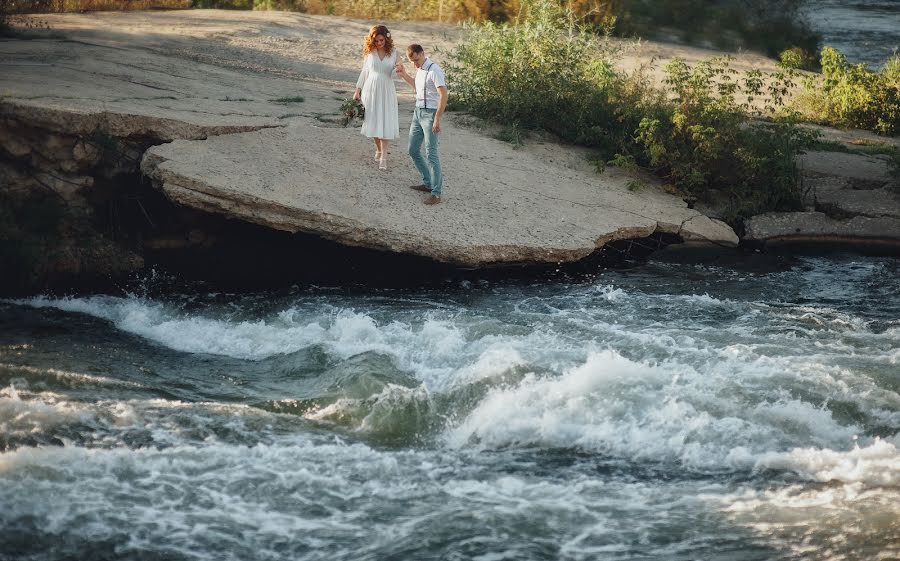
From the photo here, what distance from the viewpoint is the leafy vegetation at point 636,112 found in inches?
442

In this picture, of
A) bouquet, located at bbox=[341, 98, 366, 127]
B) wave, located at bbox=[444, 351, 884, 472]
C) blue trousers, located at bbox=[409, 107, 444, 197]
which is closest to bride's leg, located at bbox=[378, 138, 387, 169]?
blue trousers, located at bbox=[409, 107, 444, 197]

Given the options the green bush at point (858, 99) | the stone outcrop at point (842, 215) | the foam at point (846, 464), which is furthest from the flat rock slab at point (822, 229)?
the foam at point (846, 464)

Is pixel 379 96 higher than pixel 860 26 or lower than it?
lower

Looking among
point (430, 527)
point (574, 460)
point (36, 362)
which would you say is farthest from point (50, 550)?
point (574, 460)

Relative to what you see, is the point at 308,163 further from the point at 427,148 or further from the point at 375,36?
the point at 375,36

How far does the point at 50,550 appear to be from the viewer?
5414mm

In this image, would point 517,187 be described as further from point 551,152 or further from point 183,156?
point 183,156

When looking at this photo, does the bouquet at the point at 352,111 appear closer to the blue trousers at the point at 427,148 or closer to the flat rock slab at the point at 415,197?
the flat rock slab at the point at 415,197

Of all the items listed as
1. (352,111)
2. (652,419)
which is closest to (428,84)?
(352,111)

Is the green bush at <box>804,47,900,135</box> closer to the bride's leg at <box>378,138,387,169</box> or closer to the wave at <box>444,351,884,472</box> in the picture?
the bride's leg at <box>378,138,387,169</box>

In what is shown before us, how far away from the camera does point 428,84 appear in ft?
30.4

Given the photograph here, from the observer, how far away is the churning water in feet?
18.4

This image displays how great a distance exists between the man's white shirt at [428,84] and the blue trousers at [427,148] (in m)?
0.08

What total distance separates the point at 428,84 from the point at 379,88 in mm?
753
